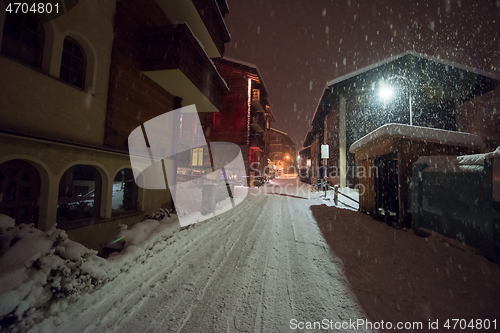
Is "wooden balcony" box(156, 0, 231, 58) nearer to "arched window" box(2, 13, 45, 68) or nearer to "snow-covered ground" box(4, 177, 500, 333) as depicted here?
"arched window" box(2, 13, 45, 68)

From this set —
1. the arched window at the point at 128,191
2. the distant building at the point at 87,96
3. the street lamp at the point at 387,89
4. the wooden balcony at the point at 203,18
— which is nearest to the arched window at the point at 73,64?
the distant building at the point at 87,96

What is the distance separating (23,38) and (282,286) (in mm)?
6776

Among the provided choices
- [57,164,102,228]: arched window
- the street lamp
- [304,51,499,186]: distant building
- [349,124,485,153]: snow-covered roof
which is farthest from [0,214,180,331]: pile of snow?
the street lamp

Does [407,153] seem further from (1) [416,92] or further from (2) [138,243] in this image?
(1) [416,92]

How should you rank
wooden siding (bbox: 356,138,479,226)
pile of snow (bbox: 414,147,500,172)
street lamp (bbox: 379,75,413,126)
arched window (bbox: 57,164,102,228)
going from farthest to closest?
street lamp (bbox: 379,75,413,126), wooden siding (bbox: 356,138,479,226), arched window (bbox: 57,164,102,228), pile of snow (bbox: 414,147,500,172)

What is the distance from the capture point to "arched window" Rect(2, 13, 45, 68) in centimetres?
335

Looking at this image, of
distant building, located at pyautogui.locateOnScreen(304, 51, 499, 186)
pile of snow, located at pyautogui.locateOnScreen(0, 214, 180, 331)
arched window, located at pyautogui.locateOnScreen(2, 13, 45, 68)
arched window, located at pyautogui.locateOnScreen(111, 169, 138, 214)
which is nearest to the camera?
pile of snow, located at pyautogui.locateOnScreen(0, 214, 180, 331)

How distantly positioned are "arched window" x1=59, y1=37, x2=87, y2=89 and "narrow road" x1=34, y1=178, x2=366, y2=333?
15.6ft

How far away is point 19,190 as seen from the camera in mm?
3561

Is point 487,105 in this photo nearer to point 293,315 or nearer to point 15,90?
point 293,315

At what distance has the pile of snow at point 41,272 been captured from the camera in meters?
2.15

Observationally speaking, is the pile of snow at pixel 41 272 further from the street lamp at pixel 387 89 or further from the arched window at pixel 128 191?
the street lamp at pixel 387 89

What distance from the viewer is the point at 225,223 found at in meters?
6.34

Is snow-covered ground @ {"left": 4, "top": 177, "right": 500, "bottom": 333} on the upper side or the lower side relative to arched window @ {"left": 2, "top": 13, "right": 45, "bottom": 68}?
lower
